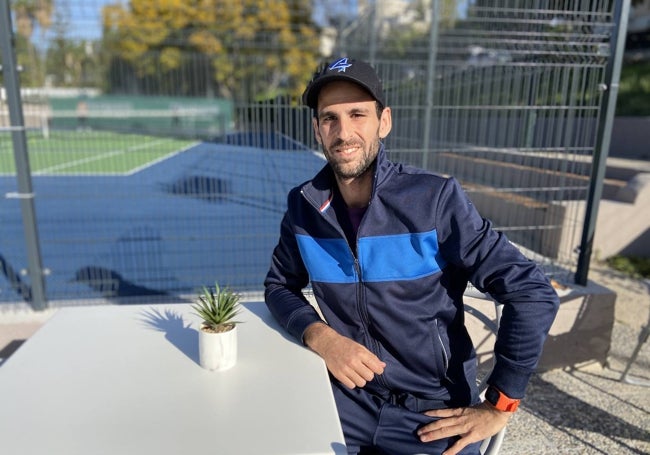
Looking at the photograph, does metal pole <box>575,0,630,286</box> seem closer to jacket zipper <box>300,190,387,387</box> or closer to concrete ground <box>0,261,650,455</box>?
concrete ground <box>0,261,650,455</box>

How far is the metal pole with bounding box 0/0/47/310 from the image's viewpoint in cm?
361

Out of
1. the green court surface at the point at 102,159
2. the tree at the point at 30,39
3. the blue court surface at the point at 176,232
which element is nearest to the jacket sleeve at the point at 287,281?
the blue court surface at the point at 176,232

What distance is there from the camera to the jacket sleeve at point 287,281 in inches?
75.9

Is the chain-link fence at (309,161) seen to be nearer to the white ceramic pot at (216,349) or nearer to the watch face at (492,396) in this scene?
the white ceramic pot at (216,349)

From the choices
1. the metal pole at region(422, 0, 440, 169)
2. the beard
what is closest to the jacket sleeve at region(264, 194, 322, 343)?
the beard

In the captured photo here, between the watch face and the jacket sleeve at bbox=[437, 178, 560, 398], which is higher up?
the jacket sleeve at bbox=[437, 178, 560, 398]

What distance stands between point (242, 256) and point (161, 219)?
9.66 feet

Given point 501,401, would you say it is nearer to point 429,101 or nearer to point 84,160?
point 429,101

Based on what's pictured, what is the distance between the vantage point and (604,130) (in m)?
3.71

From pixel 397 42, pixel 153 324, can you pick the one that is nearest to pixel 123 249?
pixel 153 324

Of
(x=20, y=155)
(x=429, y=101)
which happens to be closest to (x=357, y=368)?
(x=20, y=155)

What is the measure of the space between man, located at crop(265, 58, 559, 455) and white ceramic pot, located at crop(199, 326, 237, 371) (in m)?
0.29

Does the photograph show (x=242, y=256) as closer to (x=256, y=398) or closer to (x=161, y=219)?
(x=161, y=219)

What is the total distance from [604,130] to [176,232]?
218 inches
